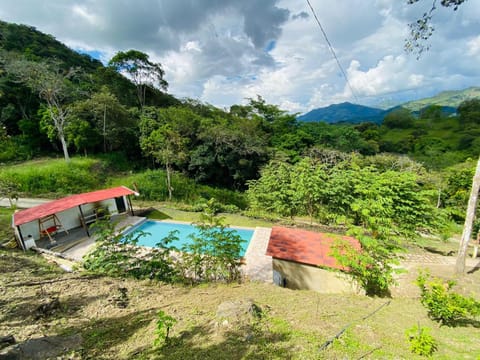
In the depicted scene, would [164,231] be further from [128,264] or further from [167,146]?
[128,264]

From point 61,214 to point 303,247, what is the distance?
10.6m

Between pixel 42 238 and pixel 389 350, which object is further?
pixel 42 238

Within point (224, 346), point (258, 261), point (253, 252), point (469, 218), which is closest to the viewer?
point (224, 346)

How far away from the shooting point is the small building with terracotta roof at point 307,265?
534 cm

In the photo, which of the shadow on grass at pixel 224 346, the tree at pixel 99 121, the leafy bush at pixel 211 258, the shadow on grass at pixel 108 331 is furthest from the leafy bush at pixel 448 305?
the tree at pixel 99 121

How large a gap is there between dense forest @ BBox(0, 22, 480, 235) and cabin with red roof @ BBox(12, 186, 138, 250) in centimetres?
317

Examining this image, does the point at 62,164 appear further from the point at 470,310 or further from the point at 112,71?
the point at 470,310

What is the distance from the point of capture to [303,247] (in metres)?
6.32

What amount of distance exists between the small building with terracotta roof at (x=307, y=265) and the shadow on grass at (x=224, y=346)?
3.25 metres

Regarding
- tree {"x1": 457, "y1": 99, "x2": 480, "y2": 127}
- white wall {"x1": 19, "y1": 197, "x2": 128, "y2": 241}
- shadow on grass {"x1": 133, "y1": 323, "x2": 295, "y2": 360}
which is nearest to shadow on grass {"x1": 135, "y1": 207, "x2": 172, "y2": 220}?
white wall {"x1": 19, "y1": 197, "x2": 128, "y2": 241}

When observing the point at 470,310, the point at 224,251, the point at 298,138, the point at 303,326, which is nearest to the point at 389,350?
the point at 303,326

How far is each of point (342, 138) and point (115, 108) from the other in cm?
2395

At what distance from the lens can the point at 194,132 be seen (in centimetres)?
1809

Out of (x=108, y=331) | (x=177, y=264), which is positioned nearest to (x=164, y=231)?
(x=177, y=264)
